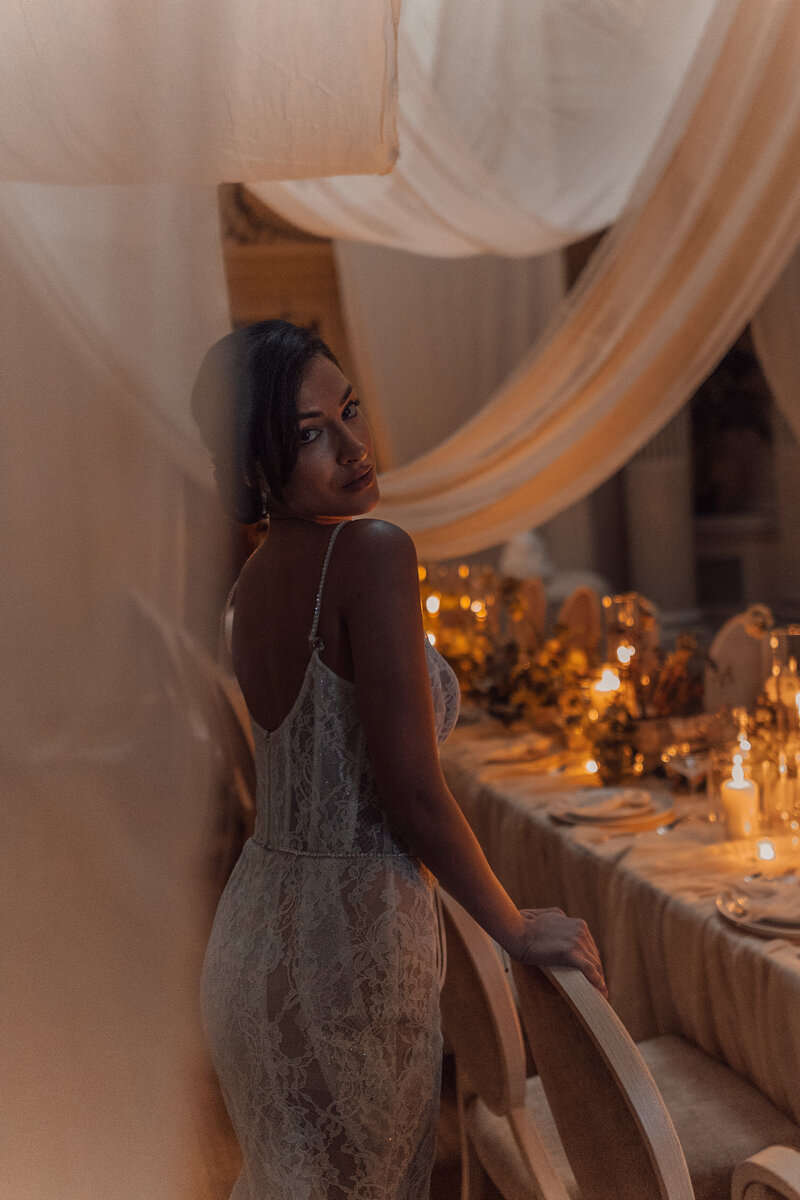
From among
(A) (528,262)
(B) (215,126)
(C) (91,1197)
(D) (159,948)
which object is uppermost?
(A) (528,262)

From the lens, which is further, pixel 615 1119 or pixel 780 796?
pixel 780 796

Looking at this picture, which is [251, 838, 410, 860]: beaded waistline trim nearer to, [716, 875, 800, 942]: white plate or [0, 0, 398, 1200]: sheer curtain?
[0, 0, 398, 1200]: sheer curtain

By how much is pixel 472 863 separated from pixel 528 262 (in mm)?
2841

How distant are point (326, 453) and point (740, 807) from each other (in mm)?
1386

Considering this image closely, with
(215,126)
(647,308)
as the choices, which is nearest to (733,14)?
(647,308)

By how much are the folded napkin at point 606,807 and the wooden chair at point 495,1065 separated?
0.78 m

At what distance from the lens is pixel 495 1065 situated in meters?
1.48

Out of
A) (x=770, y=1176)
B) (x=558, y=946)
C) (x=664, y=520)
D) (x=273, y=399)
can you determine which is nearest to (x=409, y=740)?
(x=558, y=946)

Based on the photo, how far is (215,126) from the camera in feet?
2.39

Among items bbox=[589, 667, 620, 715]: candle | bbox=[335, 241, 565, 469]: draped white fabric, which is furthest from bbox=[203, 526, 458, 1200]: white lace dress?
bbox=[335, 241, 565, 469]: draped white fabric

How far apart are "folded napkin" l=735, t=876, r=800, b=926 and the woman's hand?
0.69 m

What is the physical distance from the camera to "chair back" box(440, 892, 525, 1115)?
143cm

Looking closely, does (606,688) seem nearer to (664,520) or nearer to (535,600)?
A: (535,600)

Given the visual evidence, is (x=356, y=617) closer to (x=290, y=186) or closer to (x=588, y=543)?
(x=290, y=186)
